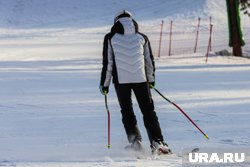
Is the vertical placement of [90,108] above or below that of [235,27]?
below

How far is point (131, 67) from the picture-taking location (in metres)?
7.81

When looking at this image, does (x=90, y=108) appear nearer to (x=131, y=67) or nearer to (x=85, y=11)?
(x=131, y=67)

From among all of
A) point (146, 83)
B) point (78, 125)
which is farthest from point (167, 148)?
point (78, 125)

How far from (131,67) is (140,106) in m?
0.53

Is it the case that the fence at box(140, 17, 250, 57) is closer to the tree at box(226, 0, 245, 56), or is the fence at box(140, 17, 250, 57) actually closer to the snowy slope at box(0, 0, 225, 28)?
the tree at box(226, 0, 245, 56)

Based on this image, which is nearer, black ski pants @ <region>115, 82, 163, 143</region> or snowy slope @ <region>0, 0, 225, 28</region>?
black ski pants @ <region>115, 82, 163, 143</region>

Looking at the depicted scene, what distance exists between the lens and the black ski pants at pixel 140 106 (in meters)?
7.93

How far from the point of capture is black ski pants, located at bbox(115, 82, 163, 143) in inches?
312

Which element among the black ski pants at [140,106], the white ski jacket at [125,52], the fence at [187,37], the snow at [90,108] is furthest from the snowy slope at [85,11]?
the white ski jacket at [125,52]

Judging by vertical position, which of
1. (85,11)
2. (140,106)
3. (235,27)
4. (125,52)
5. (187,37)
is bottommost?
(140,106)

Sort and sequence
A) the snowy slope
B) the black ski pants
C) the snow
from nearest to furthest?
the black ski pants → the snow → the snowy slope

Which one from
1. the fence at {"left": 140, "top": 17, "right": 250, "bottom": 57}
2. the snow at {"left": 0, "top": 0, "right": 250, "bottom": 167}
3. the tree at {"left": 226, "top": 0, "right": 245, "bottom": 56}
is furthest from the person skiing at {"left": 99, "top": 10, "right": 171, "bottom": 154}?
the tree at {"left": 226, "top": 0, "right": 245, "bottom": 56}

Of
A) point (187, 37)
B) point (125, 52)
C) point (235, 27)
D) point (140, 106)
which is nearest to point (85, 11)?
point (187, 37)

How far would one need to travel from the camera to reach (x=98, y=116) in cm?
1128
